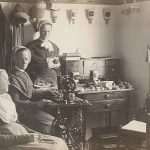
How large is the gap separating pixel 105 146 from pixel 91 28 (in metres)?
2.36

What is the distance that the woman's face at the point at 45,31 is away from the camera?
21.7 feet

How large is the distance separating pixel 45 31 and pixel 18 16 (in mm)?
550

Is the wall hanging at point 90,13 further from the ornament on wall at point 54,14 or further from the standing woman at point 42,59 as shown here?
the standing woman at point 42,59

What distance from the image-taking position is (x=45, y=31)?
6.63 metres

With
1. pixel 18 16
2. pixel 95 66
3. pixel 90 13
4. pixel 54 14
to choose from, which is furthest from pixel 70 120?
pixel 90 13

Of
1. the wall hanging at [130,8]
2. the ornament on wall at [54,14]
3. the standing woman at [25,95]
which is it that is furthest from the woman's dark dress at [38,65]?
the wall hanging at [130,8]

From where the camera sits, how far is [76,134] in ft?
19.3

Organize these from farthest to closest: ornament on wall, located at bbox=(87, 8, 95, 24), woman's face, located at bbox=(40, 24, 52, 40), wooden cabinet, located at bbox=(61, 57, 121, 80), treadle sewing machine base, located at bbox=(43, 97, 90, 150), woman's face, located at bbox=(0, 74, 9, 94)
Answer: ornament on wall, located at bbox=(87, 8, 95, 24)
wooden cabinet, located at bbox=(61, 57, 121, 80)
woman's face, located at bbox=(40, 24, 52, 40)
treadle sewing machine base, located at bbox=(43, 97, 90, 150)
woman's face, located at bbox=(0, 74, 9, 94)

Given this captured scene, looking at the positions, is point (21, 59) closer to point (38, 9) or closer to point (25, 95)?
point (25, 95)

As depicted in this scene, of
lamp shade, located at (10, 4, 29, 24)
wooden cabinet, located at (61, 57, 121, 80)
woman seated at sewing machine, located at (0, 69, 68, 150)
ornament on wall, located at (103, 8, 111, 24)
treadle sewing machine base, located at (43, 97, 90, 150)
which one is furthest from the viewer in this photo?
ornament on wall, located at (103, 8, 111, 24)

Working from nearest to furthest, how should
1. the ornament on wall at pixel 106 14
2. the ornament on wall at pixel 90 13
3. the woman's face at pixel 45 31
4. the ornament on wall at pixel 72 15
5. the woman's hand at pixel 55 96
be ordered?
the woman's hand at pixel 55 96 < the woman's face at pixel 45 31 < the ornament on wall at pixel 72 15 < the ornament on wall at pixel 90 13 < the ornament on wall at pixel 106 14

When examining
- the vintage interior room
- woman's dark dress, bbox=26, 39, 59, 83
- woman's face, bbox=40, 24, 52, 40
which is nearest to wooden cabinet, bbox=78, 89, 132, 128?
the vintage interior room

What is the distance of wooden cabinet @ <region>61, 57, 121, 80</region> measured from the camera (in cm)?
688

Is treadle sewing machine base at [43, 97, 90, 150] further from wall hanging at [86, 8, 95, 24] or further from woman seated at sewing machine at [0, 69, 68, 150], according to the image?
wall hanging at [86, 8, 95, 24]
